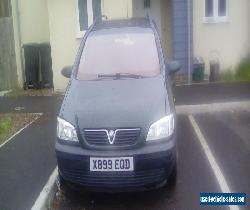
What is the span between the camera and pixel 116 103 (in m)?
5.43

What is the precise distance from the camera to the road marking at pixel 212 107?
9617 mm

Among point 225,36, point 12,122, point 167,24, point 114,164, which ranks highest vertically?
point 167,24

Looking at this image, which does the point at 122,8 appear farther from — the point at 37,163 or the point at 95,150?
the point at 95,150

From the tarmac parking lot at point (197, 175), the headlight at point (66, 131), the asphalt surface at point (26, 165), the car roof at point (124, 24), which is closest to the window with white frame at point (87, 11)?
the asphalt surface at point (26, 165)

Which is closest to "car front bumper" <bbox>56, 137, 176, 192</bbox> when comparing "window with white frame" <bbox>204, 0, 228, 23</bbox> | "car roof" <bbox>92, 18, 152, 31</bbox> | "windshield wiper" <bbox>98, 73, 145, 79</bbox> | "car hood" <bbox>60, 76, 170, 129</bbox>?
"car hood" <bbox>60, 76, 170, 129</bbox>

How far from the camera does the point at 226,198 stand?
545 centimetres

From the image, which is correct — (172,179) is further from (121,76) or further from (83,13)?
(83,13)

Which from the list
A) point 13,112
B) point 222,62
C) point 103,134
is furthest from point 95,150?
point 222,62

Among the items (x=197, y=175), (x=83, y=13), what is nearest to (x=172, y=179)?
(x=197, y=175)

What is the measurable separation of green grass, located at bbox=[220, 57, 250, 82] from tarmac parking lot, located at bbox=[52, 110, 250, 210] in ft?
14.8

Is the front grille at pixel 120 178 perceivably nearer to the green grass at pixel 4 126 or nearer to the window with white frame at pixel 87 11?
the green grass at pixel 4 126

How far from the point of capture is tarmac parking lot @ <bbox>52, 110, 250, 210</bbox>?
5.51m

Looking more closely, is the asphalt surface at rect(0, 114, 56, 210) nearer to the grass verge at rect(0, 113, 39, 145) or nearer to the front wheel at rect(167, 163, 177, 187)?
the grass verge at rect(0, 113, 39, 145)

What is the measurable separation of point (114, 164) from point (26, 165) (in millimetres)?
2417
